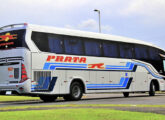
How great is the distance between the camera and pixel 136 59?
24000 mm

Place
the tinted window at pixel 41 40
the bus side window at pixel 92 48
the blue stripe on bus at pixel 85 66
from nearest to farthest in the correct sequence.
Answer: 1. the tinted window at pixel 41 40
2. the blue stripe on bus at pixel 85 66
3. the bus side window at pixel 92 48

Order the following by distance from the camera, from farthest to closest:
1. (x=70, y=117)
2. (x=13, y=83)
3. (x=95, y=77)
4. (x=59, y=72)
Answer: (x=95, y=77) → (x=59, y=72) → (x=13, y=83) → (x=70, y=117)

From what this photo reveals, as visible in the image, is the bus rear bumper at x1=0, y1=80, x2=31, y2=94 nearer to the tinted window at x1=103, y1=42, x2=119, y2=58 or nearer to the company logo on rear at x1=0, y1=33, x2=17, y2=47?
the company logo on rear at x1=0, y1=33, x2=17, y2=47

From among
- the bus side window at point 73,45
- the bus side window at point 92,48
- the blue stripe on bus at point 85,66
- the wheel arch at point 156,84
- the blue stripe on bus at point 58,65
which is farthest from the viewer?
the wheel arch at point 156,84

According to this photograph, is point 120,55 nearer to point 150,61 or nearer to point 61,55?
point 150,61

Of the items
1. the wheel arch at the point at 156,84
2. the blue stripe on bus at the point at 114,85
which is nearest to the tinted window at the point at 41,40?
the blue stripe on bus at the point at 114,85

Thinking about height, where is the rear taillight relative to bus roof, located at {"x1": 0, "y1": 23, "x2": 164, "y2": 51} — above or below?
below

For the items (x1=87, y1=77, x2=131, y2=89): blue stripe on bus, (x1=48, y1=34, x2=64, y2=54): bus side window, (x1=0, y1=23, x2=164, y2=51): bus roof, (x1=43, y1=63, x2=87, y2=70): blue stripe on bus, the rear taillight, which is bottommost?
(x1=87, y1=77, x2=131, y2=89): blue stripe on bus

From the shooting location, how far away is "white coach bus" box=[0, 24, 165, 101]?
672 inches

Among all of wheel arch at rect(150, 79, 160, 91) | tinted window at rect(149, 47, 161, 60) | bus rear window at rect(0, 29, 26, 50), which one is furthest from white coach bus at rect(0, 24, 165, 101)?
wheel arch at rect(150, 79, 160, 91)

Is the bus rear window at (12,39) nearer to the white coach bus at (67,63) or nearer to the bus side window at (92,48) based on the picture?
the white coach bus at (67,63)

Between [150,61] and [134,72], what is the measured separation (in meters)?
2.31

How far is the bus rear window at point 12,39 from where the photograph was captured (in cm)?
1698

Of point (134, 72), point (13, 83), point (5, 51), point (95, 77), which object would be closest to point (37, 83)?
point (13, 83)
